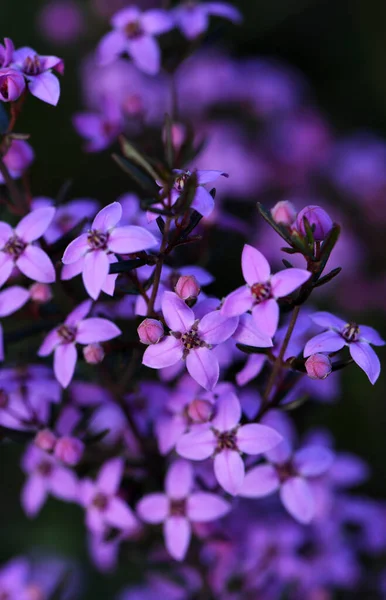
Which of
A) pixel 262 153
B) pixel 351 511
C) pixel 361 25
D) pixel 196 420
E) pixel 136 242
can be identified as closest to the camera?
pixel 136 242

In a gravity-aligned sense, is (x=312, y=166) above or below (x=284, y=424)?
below

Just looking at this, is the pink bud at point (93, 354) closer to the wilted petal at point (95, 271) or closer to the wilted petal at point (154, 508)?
the wilted petal at point (95, 271)

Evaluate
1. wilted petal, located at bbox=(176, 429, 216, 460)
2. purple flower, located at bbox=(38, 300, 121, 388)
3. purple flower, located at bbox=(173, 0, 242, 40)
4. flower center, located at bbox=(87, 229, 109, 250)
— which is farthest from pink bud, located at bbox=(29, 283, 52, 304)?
purple flower, located at bbox=(173, 0, 242, 40)

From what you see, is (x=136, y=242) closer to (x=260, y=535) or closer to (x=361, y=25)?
(x=260, y=535)

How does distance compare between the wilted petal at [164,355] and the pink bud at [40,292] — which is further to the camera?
the pink bud at [40,292]

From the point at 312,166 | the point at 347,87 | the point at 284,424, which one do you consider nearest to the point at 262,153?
the point at 312,166


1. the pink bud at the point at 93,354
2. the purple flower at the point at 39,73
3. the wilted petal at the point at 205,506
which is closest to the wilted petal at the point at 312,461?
the wilted petal at the point at 205,506
